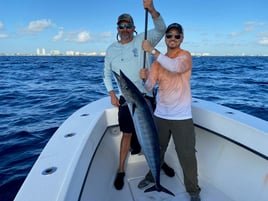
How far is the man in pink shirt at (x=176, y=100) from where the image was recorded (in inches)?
90.7

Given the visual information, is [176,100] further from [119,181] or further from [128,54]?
[119,181]

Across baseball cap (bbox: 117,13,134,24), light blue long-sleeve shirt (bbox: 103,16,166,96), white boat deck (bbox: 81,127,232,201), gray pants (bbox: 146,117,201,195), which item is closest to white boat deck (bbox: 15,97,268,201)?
white boat deck (bbox: 81,127,232,201)

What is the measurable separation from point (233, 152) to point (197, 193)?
0.61 m

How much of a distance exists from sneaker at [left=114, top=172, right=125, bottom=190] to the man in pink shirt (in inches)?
32.9

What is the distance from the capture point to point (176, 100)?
2.37m

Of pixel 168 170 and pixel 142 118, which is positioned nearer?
pixel 142 118

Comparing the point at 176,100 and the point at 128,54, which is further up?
the point at 128,54

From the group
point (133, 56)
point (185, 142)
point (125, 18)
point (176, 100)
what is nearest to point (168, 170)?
point (185, 142)

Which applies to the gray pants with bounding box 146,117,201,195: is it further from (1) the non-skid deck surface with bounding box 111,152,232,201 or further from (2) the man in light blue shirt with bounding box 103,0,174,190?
(2) the man in light blue shirt with bounding box 103,0,174,190

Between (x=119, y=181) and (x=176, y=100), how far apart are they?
1.30 m

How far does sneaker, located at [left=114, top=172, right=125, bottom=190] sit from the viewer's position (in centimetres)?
292

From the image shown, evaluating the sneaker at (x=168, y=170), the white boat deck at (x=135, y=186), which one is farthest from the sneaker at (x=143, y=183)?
the sneaker at (x=168, y=170)

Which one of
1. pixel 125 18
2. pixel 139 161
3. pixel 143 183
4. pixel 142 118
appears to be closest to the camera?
pixel 142 118

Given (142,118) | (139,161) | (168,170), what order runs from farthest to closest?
(139,161), (168,170), (142,118)
